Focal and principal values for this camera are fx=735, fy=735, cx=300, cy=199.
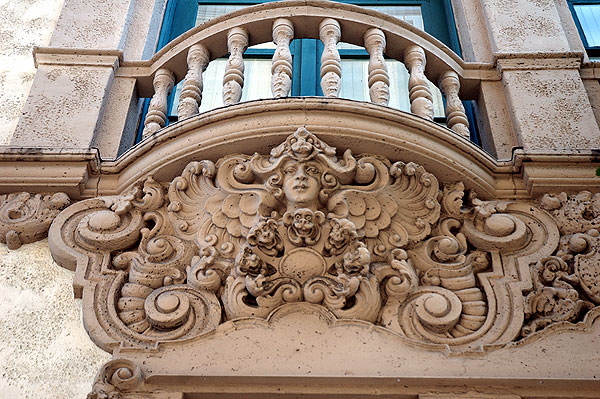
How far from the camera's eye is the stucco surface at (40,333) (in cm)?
293

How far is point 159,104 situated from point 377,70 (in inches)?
48.1

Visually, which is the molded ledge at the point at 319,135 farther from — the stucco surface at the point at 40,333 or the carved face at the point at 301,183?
the stucco surface at the point at 40,333

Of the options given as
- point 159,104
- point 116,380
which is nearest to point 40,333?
point 116,380

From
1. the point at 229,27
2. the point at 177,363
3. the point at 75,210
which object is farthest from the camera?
the point at 229,27

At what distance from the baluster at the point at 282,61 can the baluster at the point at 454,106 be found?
0.90 meters

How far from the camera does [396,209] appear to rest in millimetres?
3402

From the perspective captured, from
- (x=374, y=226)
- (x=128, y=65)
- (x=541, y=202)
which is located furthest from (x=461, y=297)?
(x=128, y=65)

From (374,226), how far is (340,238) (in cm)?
26

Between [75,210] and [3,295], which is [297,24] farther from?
[3,295]

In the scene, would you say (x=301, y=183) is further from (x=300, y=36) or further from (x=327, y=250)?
(x=300, y=36)

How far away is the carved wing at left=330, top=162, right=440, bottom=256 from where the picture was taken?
3314 mm

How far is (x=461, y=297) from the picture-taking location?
317 cm

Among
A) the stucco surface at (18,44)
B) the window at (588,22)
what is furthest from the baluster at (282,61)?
the window at (588,22)

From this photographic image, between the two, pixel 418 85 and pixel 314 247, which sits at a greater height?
pixel 418 85
